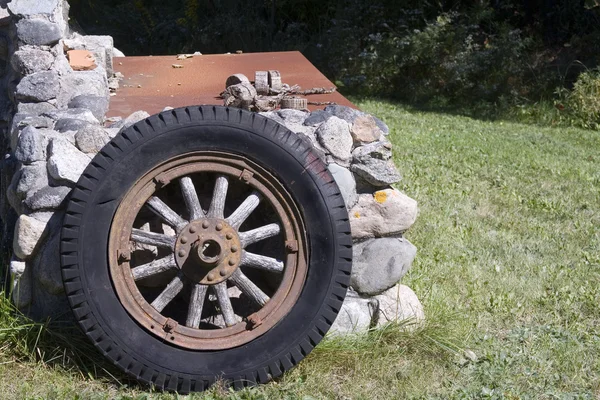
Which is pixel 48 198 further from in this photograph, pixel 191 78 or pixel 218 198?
pixel 191 78

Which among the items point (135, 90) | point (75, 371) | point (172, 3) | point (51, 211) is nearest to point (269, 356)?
point (75, 371)

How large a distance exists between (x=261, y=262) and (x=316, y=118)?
2.60 feet

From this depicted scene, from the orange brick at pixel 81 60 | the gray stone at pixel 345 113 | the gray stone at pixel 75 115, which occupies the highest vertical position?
the orange brick at pixel 81 60

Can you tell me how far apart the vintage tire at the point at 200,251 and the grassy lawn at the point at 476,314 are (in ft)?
0.46

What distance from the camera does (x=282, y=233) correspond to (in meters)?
3.58

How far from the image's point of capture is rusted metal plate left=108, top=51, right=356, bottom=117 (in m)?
4.82

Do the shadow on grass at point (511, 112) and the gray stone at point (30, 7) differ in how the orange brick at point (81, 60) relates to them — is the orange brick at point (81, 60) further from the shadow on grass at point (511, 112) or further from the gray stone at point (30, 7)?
the shadow on grass at point (511, 112)

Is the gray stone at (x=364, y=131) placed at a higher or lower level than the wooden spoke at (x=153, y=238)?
higher

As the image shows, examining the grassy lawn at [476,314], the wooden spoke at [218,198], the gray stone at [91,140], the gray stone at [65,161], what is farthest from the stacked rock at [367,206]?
the gray stone at [65,161]

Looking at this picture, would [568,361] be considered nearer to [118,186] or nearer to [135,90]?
[118,186]

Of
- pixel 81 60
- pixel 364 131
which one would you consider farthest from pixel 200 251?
pixel 81 60

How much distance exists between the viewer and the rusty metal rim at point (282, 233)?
3.40 metres

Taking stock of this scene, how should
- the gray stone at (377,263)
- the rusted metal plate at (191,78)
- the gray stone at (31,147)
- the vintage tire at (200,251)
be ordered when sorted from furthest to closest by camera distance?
the rusted metal plate at (191,78) → the gray stone at (377,263) → the gray stone at (31,147) → the vintage tire at (200,251)

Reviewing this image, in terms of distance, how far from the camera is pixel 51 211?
11.7ft
